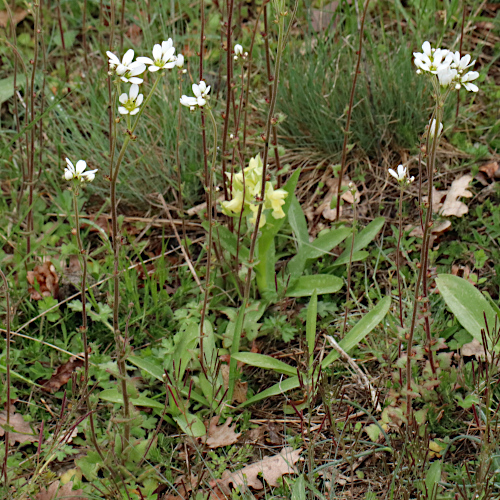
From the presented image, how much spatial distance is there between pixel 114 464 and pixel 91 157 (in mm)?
1669

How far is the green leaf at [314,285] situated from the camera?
2.33 m

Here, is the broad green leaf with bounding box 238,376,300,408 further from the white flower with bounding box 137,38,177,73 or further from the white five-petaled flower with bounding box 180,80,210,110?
the white flower with bounding box 137,38,177,73

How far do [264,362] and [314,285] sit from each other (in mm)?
446

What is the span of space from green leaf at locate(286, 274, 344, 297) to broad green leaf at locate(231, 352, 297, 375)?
0.36 m

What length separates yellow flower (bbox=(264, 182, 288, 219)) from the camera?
7.25ft

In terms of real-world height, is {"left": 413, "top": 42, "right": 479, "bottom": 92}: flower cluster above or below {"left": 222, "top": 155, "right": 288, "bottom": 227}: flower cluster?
above

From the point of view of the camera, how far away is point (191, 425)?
198 cm

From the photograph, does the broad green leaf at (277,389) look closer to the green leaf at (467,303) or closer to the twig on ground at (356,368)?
the twig on ground at (356,368)

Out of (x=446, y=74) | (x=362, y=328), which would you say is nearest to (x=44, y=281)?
(x=362, y=328)

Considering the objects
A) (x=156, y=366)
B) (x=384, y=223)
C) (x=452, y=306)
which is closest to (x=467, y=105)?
(x=384, y=223)

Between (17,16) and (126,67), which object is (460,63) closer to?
(126,67)

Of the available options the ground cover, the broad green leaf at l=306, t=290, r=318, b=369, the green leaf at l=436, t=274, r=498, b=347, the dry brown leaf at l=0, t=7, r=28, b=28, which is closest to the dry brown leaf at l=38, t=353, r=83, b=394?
the ground cover

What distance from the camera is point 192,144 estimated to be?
289 centimetres

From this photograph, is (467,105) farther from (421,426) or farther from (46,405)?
(46,405)
